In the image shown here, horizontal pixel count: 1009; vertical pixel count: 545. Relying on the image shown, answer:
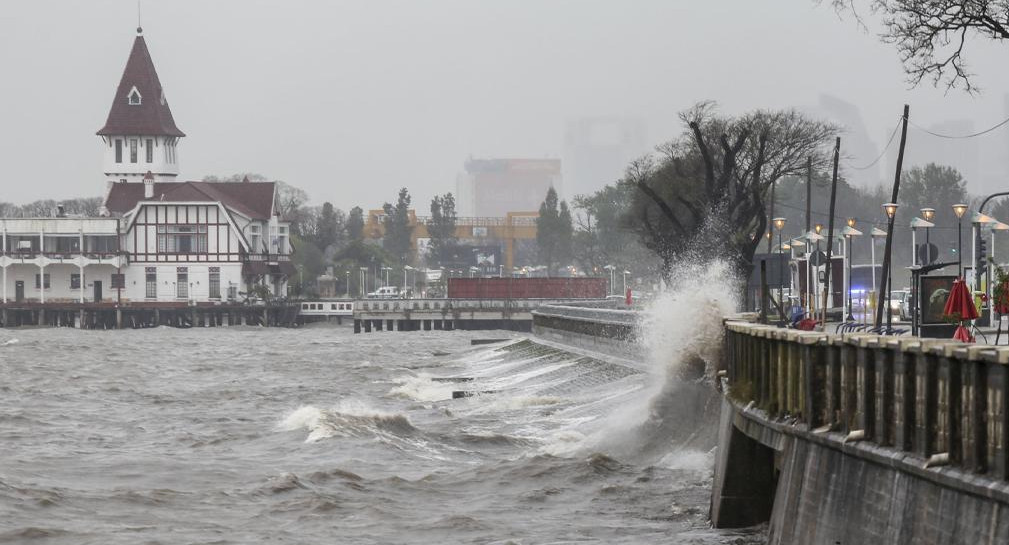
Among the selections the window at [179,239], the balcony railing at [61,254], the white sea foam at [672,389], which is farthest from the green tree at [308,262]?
the white sea foam at [672,389]

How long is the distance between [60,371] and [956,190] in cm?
10299

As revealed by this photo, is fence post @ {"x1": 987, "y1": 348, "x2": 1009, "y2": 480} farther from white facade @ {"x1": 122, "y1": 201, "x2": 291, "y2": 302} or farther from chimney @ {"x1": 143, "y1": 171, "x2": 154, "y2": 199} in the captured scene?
chimney @ {"x1": 143, "y1": 171, "x2": 154, "y2": 199}

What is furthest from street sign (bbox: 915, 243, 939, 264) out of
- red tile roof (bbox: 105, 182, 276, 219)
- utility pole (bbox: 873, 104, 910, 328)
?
red tile roof (bbox: 105, 182, 276, 219)

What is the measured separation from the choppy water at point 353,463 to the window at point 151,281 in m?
96.3

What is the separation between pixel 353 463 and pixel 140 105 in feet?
487

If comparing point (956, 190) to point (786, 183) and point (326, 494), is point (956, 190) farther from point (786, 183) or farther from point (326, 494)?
point (326, 494)

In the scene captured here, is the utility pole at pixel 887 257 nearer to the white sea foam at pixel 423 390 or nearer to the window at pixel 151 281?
the white sea foam at pixel 423 390

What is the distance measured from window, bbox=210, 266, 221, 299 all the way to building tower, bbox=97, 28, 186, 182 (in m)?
22.0

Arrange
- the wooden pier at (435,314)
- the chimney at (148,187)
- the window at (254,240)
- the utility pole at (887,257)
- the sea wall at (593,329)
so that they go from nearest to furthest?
the utility pole at (887,257) < the sea wall at (593,329) < the wooden pier at (435,314) < the window at (254,240) < the chimney at (148,187)

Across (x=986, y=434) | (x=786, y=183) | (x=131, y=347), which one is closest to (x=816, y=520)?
(x=986, y=434)

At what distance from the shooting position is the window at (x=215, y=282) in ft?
490

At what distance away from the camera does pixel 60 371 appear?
207 ft

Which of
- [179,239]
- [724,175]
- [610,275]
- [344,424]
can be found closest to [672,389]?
[344,424]

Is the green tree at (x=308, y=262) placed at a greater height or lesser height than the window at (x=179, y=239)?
lesser
